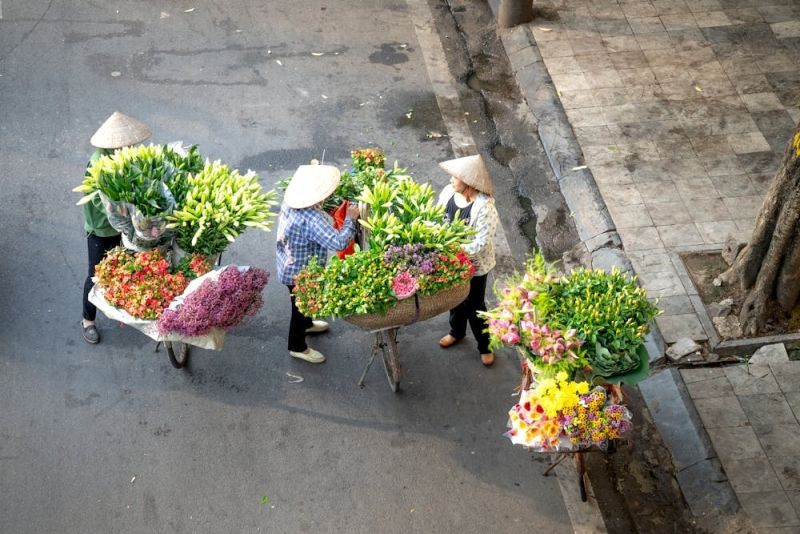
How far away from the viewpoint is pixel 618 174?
8.02 meters

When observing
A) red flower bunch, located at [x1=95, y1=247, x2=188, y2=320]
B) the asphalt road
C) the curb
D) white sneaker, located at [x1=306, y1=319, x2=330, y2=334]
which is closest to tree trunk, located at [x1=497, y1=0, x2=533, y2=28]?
the curb

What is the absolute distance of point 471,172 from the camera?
5.67 m

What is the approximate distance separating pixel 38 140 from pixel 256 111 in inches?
82.3

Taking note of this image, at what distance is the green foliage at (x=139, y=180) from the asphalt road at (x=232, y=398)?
1367 mm

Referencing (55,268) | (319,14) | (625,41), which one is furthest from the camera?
(319,14)

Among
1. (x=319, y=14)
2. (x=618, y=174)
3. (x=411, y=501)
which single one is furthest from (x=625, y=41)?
(x=411, y=501)

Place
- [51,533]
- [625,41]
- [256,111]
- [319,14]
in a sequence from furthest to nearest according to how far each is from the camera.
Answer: [319,14], [625,41], [256,111], [51,533]

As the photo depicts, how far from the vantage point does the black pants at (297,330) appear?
20.4ft

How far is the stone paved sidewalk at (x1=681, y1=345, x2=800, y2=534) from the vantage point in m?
5.49

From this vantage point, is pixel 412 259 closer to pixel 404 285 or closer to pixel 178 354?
pixel 404 285

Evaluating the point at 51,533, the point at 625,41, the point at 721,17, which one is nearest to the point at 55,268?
the point at 51,533

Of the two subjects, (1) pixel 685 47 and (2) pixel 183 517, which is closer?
(2) pixel 183 517

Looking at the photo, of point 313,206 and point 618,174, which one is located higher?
point 313,206

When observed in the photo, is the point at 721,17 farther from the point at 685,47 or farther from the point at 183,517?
the point at 183,517
